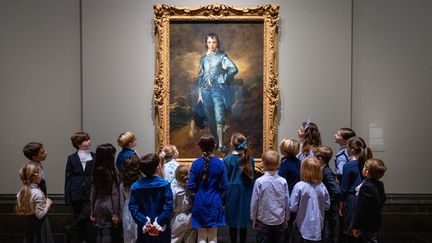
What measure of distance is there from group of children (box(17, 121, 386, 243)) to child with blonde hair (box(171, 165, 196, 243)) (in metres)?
0.01

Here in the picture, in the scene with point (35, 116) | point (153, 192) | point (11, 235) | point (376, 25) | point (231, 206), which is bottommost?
point (11, 235)

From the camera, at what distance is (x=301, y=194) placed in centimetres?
647

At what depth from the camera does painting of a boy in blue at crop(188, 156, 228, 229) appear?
22.5ft

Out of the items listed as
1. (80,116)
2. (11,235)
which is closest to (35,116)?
(80,116)

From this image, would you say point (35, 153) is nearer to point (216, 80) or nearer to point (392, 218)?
point (216, 80)

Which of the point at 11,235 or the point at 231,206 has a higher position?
the point at 231,206

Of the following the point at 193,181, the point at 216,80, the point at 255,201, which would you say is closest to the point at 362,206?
the point at 255,201

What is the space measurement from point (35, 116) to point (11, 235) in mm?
2249

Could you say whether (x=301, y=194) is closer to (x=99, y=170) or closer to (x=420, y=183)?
(x=99, y=170)

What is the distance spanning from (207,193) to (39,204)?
222cm

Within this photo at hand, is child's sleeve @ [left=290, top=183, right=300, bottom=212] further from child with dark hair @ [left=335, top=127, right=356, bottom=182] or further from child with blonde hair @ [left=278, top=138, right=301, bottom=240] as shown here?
child with dark hair @ [left=335, top=127, right=356, bottom=182]

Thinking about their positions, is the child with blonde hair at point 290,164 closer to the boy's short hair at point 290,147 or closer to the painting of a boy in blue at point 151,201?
the boy's short hair at point 290,147

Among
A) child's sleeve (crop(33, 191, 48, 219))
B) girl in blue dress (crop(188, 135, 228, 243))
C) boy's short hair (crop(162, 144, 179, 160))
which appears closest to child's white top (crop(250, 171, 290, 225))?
girl in blue dress (crop(188, 135, 228, 243))

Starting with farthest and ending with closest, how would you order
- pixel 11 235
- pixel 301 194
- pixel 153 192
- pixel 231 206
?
pixel 11 235 → pixel 231 206 → pixel 301 194 → pixel 153 192
